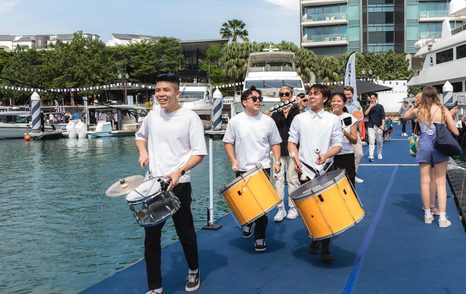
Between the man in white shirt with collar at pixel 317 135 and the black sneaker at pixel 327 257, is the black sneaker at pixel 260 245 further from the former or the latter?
the black sneaker at pixel 327 257

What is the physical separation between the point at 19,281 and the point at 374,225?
443 cm

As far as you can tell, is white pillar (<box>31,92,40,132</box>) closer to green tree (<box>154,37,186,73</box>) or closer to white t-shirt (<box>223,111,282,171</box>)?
white t-shirt (<box>223,111,282,171</box>)

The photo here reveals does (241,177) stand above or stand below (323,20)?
below

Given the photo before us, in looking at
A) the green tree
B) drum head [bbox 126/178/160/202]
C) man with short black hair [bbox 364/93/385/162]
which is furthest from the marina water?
the green tree

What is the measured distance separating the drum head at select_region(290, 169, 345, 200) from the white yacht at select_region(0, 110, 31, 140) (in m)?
32.7

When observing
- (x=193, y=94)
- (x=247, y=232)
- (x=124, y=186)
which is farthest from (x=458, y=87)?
(x=124, y=186)

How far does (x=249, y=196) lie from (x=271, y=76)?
21.7 meters

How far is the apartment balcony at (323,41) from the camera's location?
63.5 meters

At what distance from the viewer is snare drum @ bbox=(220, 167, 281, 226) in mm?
4629

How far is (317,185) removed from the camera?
171 inches

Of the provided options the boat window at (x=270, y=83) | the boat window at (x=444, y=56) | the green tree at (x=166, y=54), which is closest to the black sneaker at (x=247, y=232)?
the boat window at (x=270, y=83)

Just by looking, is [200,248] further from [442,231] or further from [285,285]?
[442,231]

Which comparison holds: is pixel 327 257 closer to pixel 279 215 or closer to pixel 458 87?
pixel 279 215

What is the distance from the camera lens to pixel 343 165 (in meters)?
6.46
